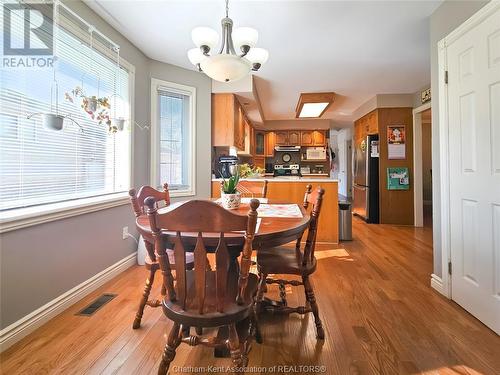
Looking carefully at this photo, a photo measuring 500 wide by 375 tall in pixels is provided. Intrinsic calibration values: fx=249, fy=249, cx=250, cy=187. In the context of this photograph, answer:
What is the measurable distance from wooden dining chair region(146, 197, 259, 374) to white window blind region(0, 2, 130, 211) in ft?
4.00

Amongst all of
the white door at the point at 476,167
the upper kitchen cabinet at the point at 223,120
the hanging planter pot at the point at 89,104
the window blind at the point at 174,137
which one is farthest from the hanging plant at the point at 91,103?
the white door at the point at 476,167

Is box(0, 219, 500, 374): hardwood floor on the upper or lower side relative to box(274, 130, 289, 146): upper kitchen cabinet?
lower

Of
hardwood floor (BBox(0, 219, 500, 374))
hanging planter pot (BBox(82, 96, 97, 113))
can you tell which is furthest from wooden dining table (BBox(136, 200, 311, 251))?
hanging planter pot (BBox(82, 96, 97, 113))

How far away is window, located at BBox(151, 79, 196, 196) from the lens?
312cm

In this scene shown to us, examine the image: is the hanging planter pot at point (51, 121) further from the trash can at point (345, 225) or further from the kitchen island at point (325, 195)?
the trash can at point (345, 225)

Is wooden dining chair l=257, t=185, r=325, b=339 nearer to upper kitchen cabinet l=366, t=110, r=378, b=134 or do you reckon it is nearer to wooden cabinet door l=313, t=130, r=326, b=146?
upper kitchen cabinet l=366, t=110, r=378, b=134

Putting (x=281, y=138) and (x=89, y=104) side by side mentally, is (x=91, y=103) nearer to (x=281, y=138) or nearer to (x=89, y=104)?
(x=89, y=104)

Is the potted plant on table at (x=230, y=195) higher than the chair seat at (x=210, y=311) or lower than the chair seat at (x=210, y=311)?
higher

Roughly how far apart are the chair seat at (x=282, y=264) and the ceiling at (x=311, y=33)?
6.62 ft

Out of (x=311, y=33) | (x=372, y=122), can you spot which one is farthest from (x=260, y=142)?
(x=311, y=33)

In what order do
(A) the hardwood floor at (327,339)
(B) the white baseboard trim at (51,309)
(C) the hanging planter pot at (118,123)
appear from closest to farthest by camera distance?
(A) the hardwood floor at (327,339), (B) the white baseboard trim at (51,309), (C) the hanging planter pot at (118,123)

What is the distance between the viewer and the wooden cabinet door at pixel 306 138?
673cm

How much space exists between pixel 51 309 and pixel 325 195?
3111 millimetres

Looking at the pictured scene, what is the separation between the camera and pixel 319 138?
6.70m
